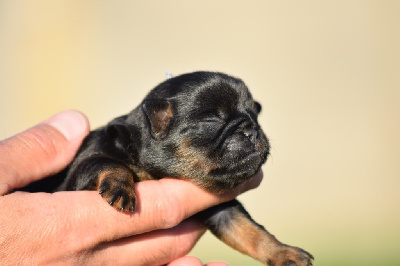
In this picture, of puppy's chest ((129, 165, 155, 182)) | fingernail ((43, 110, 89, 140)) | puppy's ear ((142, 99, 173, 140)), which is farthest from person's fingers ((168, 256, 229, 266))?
fingernail ((43, 110, 89, 140))

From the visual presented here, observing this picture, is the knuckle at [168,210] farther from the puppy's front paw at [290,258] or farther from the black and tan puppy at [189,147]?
the puppy's front paw at [290,258]

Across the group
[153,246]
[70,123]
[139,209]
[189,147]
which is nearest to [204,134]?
[189,147]

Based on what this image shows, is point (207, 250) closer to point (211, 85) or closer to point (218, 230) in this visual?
point (218, 230)

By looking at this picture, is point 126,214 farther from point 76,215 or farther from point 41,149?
point 41,149

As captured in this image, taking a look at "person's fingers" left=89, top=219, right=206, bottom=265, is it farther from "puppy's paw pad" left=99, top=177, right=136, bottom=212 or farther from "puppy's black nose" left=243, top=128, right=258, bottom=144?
"puppy's black nose" left=243, top=128, right=258, bottom=144

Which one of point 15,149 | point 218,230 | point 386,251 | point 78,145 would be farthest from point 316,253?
point 15,149

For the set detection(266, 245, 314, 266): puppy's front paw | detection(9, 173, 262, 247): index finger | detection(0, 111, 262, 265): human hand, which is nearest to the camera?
detection(0, 111, 262, 265): human hand
